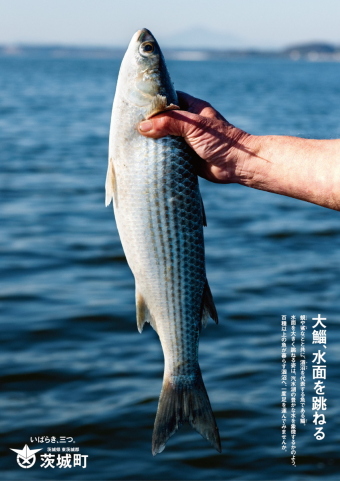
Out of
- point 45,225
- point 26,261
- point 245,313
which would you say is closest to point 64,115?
point 45,225

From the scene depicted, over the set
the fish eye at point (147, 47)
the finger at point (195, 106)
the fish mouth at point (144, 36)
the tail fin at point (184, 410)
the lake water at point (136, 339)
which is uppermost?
the fish mouth at point (144, 36)

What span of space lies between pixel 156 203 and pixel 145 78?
2.08 feet

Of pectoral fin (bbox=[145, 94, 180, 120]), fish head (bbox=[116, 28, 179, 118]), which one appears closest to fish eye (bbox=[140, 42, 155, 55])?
fish head (bbox=[116, 28, 179, 118])

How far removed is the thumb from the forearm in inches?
25.8

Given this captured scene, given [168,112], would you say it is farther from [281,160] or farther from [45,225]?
[45,225]

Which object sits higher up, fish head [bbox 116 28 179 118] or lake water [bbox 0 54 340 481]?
fish head [bbox 116 28 179 118]

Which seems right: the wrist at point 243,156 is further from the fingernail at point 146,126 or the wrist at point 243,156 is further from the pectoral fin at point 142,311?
the pectoral fin at point 142,311

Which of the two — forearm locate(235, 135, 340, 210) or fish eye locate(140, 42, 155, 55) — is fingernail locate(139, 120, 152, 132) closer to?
fish eye locate(140, 42, 155, 55)

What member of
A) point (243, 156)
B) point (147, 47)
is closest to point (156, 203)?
point (147, 47)

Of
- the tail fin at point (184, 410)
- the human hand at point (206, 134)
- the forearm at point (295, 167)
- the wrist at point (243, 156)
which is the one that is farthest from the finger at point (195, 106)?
the tail fin at point (184, 410)

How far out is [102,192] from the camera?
1844cm

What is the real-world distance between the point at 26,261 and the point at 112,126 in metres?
8.81

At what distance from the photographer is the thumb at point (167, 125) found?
371 cm

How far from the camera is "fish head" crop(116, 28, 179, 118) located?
3781mm
